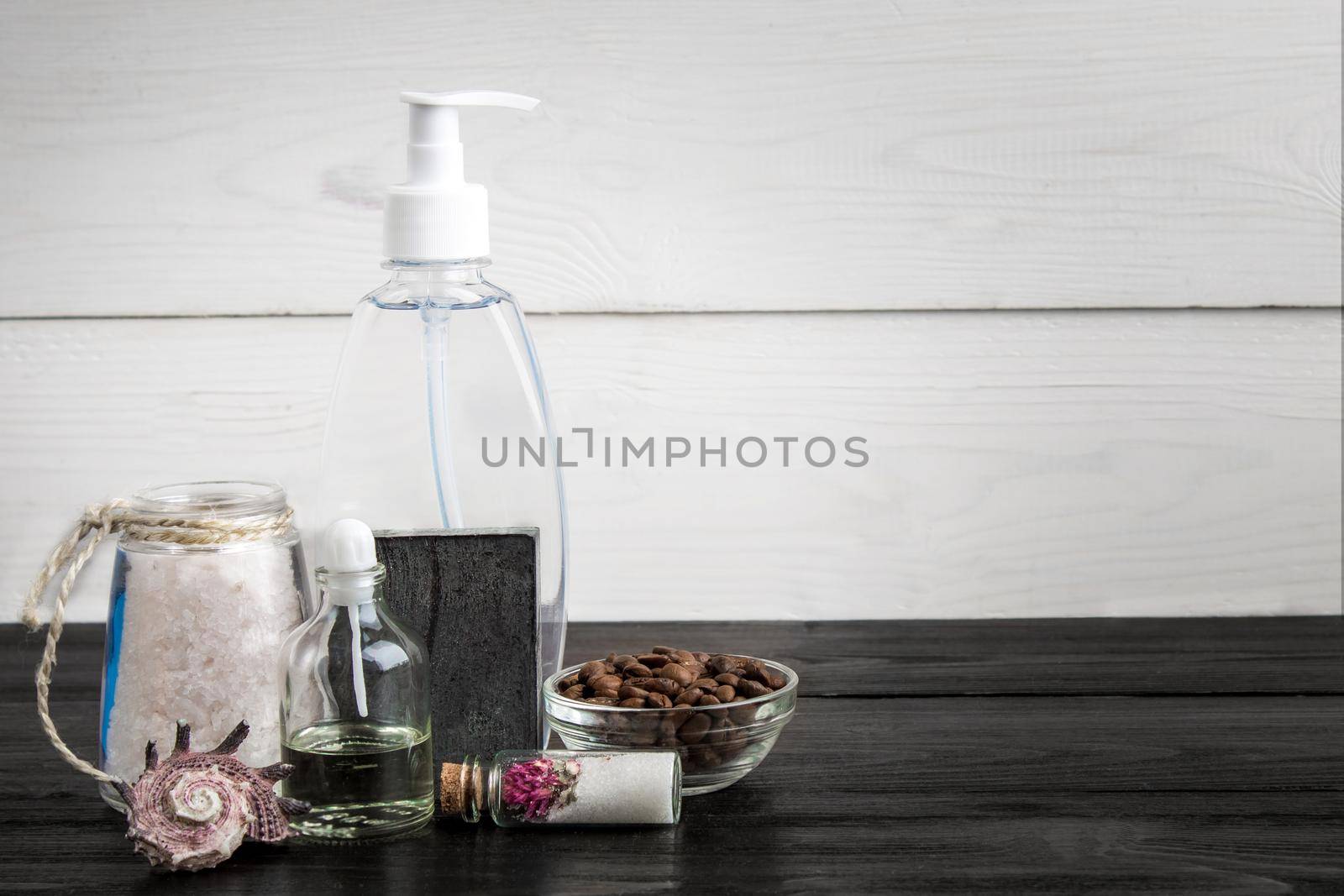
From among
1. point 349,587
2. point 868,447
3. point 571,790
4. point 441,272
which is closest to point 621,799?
point 571,790

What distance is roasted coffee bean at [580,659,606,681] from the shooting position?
0.53 m

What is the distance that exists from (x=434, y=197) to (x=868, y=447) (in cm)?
42

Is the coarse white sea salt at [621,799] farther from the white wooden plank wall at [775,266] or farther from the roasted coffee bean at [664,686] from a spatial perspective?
the white wooden plank wall at [775,266]

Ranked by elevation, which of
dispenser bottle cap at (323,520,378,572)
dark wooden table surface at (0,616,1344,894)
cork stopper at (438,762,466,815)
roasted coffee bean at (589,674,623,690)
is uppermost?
dispenser bottle cap at (323,520,378,572)

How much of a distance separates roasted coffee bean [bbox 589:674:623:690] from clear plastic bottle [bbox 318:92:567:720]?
35mm

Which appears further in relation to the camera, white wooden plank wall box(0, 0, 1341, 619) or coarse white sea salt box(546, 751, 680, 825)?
white wooden plank wall box(0, 0, 1341, 619)

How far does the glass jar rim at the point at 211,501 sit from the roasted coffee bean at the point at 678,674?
0.17 meters

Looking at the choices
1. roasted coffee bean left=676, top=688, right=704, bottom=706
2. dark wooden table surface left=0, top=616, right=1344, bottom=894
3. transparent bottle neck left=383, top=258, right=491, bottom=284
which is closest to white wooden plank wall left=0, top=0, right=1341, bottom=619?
dark wooden table surface left=0, top=616, right=1344, bottom=894

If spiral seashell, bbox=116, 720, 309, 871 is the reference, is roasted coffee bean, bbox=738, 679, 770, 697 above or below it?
above

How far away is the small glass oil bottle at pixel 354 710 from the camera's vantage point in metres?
0.46

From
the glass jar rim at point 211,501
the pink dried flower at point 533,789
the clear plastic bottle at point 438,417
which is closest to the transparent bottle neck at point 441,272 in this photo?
the clear plastic bottle at point 438,417

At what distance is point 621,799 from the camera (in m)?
0.47

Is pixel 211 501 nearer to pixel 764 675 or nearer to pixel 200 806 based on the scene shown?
pixel 200 806

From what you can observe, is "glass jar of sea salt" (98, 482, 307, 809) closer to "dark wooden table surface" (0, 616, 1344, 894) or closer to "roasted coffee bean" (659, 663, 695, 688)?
"dark wooden table surface" (0, 616, 1344, 894)
